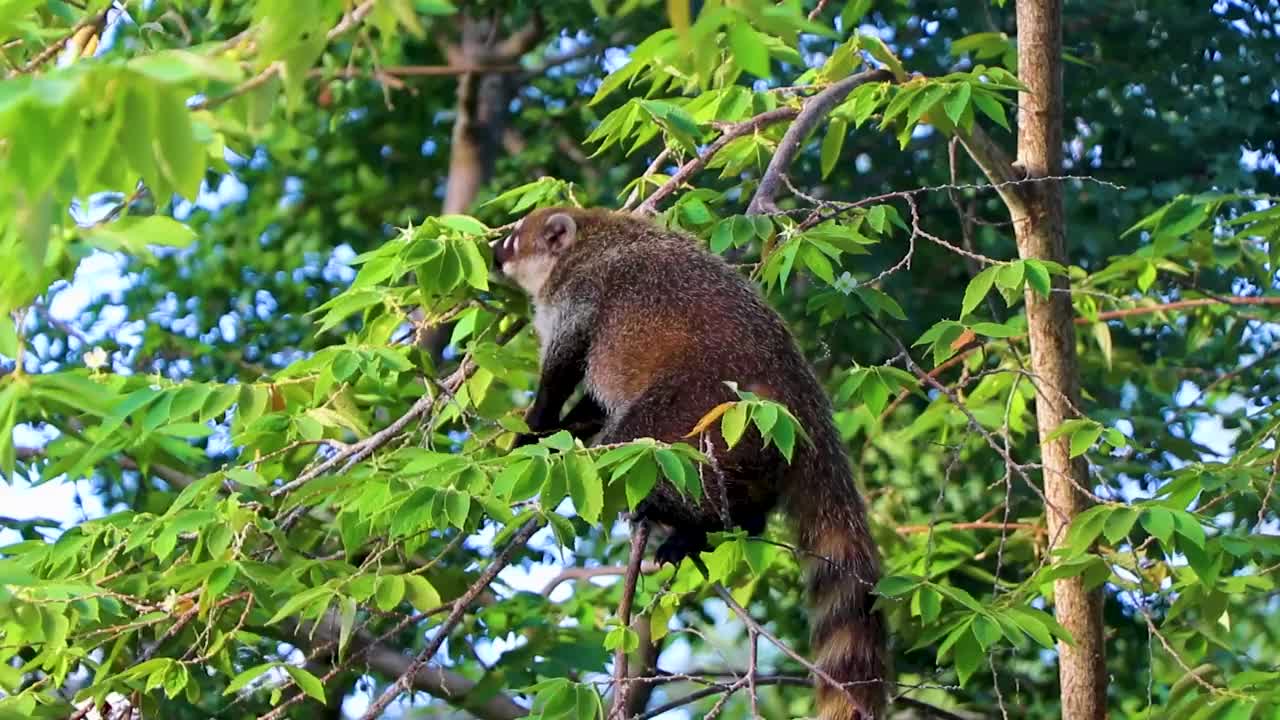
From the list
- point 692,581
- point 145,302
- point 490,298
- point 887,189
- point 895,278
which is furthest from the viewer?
point 145,302

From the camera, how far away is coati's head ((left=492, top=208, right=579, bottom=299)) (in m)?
5.00

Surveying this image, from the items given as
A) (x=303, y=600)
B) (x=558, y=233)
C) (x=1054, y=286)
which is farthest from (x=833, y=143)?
(x=303, y=600)

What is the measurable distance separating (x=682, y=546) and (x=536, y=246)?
1.39 metres

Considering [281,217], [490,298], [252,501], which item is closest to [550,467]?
[252,501]

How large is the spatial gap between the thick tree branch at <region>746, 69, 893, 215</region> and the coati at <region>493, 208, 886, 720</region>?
17.6 inches

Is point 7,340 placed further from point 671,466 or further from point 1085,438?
point 1085,438

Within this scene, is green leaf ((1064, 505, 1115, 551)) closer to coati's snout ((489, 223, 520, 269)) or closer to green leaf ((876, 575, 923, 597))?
green leaf ((876, 575, 923, 597))

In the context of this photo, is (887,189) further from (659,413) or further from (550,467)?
(550,467)

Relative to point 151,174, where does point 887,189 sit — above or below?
below

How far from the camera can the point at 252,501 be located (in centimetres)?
383

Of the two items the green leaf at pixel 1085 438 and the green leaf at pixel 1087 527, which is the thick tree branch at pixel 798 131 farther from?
the green leaf at pixel 1087 527

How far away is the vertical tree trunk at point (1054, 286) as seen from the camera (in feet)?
15.3

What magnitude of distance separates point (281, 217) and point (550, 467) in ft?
21.2

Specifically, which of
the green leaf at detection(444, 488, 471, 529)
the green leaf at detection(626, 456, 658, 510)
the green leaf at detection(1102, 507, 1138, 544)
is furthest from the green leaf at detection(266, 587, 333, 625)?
the green leaf at detection(1102, 507, 1138, 544)
